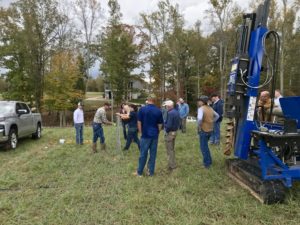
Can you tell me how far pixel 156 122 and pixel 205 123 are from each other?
1272 millimetres

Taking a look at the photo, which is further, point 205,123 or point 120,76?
point 120,76

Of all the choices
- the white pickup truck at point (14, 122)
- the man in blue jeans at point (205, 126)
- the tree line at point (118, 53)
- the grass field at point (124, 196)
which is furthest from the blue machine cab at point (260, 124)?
the tree line at point (118, 53)

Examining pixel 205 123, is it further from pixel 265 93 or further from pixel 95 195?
pixel 95 195

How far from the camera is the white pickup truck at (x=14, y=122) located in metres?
10.00

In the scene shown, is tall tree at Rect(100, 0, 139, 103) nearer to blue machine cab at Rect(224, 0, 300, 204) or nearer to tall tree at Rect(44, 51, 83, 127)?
tall tree at Rect(44, 51, 83, 127)

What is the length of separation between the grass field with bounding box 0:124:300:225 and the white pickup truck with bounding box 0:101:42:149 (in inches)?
60.9

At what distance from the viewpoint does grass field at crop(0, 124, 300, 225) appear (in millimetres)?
4664

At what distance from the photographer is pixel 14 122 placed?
34.9 ft

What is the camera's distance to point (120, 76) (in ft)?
110

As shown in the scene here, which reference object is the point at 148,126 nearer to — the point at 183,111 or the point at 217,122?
the point at 217,122

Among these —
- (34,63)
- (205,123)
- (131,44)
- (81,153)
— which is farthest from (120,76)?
(205,123)

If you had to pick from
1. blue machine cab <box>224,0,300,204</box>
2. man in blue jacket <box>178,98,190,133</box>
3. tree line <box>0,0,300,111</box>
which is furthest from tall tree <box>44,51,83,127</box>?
blue machine cab <box>224,0,300,204</box>

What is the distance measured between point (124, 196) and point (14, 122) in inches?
262

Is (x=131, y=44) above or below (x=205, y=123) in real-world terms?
above
